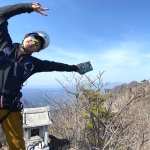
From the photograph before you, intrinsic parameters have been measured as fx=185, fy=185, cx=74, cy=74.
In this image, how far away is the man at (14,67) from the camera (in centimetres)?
202

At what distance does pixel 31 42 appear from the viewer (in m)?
2.11

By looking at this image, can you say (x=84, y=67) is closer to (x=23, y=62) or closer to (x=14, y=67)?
(x=23, y=62)

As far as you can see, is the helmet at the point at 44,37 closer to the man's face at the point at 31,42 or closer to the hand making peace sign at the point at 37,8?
the man's face at the point at 31,42

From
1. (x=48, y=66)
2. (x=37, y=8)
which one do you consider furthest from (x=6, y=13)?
(x=48, y=66)

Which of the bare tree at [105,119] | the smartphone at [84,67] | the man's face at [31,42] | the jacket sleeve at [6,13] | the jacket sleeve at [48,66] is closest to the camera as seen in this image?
the jacket sleeve at [6,13]

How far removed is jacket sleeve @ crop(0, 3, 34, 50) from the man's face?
0.70 ft

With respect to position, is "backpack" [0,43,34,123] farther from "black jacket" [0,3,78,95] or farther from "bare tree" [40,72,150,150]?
"bare tree" [40,72,150,150]

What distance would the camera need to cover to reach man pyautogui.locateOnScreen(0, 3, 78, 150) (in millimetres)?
2022

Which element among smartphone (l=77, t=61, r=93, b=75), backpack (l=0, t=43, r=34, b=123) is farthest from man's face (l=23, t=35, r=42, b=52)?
smartphone (l=77, t=61, r=93, b=75)

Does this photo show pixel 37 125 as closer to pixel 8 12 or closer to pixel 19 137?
pixel 19 137

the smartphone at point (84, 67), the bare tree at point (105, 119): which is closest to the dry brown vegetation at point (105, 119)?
the bare tree at point (105, 119)

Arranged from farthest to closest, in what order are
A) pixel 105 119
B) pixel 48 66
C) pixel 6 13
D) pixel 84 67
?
pixel 105 119 → pixel 84 67 → pixel 48 66 → pixel 6 13

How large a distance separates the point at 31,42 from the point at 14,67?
34cm

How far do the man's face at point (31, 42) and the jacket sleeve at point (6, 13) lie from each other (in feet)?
0.70
